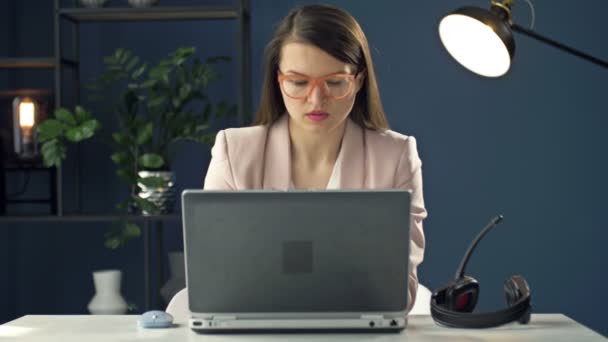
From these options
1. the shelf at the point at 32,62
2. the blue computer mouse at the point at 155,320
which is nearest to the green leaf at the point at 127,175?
the shelf at the point at 32,62

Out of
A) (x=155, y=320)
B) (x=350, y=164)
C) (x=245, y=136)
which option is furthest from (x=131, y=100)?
(x=155, y=320)

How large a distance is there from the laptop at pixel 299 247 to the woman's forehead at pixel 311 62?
0.65 m

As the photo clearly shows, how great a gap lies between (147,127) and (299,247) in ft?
6.56

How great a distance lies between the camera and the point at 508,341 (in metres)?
1.63

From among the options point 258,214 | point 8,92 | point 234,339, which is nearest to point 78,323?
point 234,339

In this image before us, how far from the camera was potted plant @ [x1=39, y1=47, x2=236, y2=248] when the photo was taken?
346 cm

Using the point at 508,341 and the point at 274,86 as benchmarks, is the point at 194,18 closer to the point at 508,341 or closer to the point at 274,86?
the point at 274,86

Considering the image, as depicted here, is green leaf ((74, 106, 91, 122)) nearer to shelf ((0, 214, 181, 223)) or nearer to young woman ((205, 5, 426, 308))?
shelf ((0, 214, 181, 223))

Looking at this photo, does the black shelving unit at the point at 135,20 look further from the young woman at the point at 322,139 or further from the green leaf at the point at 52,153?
the young woman at the point at 322,139

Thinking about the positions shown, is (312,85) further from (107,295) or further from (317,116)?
(107,295)

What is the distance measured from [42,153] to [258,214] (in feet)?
6.93

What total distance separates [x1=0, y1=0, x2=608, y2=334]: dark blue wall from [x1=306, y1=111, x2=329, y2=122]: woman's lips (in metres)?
1.76

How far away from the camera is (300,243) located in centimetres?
160

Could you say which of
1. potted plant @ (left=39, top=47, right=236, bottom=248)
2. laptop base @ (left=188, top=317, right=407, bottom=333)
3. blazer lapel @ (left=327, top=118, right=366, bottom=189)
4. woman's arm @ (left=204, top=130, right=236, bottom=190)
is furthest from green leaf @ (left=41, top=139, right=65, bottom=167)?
laptop base @ (left=188, top=317, right=407, bottom=333)
